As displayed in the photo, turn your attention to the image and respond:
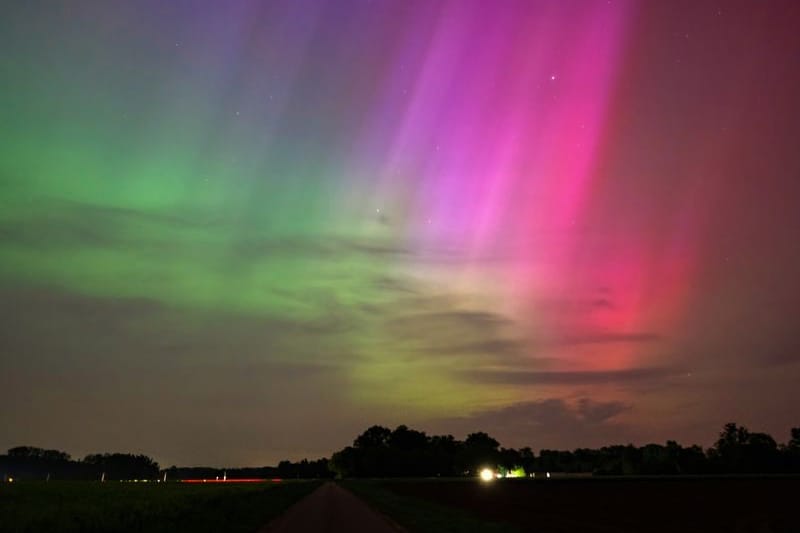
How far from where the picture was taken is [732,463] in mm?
165125

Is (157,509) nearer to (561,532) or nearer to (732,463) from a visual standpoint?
(561,532)

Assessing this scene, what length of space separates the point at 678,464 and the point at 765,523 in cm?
14817

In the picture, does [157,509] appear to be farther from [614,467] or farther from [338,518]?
[614,467]

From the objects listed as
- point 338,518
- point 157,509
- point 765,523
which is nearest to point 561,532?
point 338,518

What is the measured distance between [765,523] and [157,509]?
3289 cm

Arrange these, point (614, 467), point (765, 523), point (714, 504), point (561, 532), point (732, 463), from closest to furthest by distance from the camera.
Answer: point (561, 532)
point (765, 523)
point (714, 504)
point (732, 463)
point (614, 467)

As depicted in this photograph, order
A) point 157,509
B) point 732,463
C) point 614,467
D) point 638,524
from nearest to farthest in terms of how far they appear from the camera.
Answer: point 638,524, point 157,509, point 732,463, point 614,467

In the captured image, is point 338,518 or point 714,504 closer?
point 338,518

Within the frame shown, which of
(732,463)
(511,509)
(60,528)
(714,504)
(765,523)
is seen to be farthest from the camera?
(732,463)

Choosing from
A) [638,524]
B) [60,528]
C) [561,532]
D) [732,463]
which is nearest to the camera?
[60,528]

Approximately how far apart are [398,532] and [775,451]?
179136 millimetres

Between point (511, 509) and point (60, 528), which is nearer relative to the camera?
point (60, 528)

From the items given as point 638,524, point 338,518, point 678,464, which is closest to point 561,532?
point 638,524

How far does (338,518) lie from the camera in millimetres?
33250
